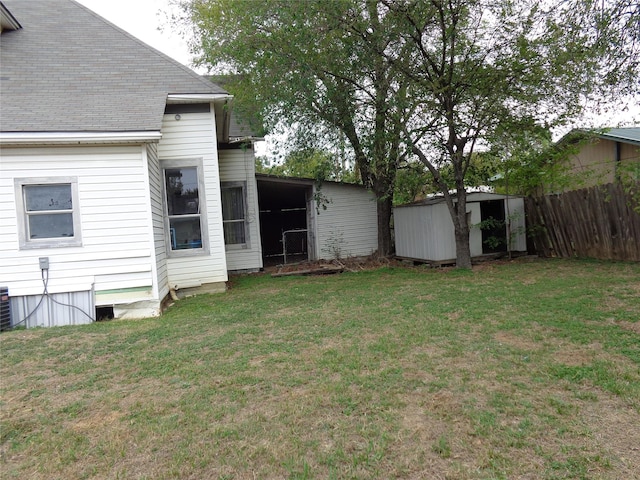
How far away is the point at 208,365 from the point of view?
411 centimetres

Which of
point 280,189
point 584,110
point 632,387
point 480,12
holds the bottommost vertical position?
point 632,387

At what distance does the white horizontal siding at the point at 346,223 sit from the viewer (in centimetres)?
1312

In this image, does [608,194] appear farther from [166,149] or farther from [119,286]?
[119,286]

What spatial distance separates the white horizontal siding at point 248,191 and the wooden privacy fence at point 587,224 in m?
7.87

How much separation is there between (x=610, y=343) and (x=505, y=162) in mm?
7806

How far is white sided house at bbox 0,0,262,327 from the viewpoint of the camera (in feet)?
20.7

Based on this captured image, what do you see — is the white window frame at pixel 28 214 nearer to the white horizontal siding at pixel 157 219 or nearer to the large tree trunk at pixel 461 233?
the white horizontal siding at pixel 157 219

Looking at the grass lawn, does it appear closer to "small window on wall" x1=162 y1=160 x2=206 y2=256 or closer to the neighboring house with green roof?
"small window on wall" x1=162 y1=160 x2=206 y2=256

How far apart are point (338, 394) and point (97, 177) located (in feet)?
18.0

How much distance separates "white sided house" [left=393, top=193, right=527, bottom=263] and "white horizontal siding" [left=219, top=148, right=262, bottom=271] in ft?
14.4

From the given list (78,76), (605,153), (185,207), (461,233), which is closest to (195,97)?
(78,76)

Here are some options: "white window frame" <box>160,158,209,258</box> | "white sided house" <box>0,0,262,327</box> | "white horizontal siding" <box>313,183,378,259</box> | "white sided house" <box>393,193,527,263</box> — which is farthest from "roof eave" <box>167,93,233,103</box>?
"white sided house" <box>393,193,527,263</box>

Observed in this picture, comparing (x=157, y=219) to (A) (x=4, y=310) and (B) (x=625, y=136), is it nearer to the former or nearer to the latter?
(A) (x=4, y=310)

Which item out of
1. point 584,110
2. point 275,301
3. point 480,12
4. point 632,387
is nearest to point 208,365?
point 275,301
